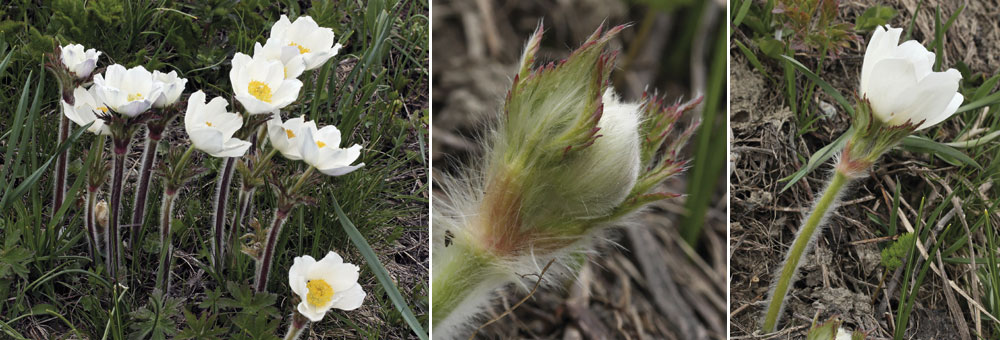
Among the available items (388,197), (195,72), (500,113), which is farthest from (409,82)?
(500,113)

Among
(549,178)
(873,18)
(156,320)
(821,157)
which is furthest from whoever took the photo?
(873,18)

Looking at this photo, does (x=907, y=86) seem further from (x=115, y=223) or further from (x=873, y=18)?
(x=115, y=223)

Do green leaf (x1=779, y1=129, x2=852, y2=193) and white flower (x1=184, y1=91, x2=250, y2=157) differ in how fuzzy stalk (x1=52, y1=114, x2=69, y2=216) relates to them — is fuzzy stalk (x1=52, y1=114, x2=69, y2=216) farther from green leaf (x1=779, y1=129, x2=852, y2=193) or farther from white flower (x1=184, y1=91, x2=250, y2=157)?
green leaf (x1=779, y1=129, x2=852, y2=193)

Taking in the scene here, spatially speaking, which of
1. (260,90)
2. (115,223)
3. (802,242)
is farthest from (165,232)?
(802,242)

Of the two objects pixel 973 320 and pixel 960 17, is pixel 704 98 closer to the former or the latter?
pixel 973 320

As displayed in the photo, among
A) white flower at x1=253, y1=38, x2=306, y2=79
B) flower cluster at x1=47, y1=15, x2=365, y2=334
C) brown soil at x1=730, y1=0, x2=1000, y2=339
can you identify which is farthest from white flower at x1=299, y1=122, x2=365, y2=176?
brown soil at x1=730, y1=0, x2=1000, y2=339

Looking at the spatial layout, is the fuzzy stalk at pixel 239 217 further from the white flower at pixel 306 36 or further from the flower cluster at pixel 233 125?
the white flower at pixel 306 36

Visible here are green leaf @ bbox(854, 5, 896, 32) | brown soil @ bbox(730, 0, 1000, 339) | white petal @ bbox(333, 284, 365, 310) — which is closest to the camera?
white petal @ bbox(333, 284, 365, 310)
